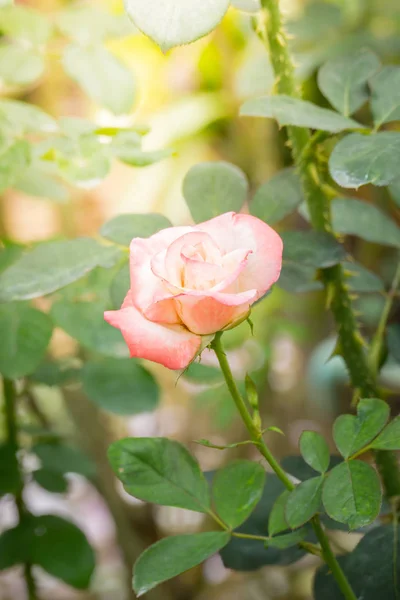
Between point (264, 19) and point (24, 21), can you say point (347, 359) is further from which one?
point (24, 21)

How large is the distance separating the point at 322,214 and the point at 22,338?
0.32 m

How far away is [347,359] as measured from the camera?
2.03 feet

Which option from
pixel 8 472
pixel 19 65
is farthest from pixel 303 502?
pixel 19 65

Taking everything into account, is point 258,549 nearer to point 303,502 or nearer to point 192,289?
point 303,502

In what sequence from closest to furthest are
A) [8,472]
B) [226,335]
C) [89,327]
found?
[89,327], [8,472], [226,335]

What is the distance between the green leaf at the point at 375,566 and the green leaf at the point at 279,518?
0.32 feet

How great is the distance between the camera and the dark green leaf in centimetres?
62

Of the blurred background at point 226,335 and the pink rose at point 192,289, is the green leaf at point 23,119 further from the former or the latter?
the pink rose at point 192,289

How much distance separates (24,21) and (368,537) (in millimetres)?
680

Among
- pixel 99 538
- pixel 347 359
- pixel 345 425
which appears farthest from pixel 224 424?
pixel 345 425

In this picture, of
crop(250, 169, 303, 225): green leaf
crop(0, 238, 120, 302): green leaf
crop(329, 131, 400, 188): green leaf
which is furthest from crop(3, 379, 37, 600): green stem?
crop(329, 131, 400, 188): green leaf

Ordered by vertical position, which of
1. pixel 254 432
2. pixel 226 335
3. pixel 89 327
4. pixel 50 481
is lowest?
pixel 50 481

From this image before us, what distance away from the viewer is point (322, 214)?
60 centimetres

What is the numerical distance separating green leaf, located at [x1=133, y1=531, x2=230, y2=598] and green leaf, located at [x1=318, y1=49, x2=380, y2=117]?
0.35 meters
